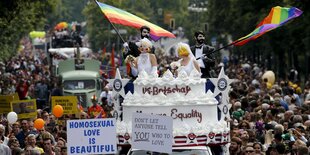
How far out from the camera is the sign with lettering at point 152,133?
17.5m

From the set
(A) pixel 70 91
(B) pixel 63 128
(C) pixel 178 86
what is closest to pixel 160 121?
(C) pixel 178 86

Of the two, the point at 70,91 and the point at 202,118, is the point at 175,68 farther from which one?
the point at 70,91

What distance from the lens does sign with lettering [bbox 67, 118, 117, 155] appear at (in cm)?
1794

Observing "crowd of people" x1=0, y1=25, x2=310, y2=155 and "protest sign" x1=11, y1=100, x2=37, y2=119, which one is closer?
"crowd of people" x1=0, y1=25, x2=310, y2=155

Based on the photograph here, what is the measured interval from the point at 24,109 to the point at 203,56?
6.12 m

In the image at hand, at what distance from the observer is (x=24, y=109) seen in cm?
2634

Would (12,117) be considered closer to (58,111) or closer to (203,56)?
(58,111)

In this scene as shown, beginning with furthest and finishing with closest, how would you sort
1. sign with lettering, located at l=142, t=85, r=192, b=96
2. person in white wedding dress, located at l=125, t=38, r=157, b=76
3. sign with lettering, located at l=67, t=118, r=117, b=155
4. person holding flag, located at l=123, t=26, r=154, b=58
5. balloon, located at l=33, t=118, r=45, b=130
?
balloon, located at l=33, t=118, r=45, b=130 < person holding flag, located at l=123, t=26, r=154, b=58 < person in white wedding dress, located at l=125, t=38, r=157, b=76 < sign with lettering, located at l=142, t=85, r=192, b=96 < sign with lettering, located at l=67, t=118, r=117, b=155

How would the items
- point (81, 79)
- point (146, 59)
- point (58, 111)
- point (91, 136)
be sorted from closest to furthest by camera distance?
point (91, 136) < point (146, 59) < point (58, 111) < point (81, 79)

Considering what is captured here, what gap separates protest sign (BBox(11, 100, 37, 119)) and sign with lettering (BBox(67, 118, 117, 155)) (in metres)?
8.27

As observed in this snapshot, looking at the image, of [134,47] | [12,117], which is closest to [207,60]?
[134,47]

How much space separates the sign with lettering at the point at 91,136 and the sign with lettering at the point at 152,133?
34 centimetres

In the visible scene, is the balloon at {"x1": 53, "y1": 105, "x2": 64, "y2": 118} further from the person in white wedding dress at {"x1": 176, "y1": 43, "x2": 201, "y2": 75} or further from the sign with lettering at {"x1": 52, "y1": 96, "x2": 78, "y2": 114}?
the person in white wedding dress at {"x1": 176, "y1": 43, "x2": 201, "y2": 75}

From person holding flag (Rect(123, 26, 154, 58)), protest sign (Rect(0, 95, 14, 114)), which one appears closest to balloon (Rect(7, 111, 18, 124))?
protest sign (Rect(0, 95, 14, 114))
